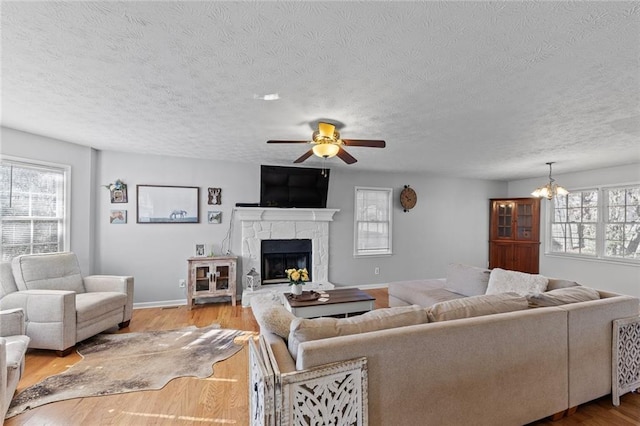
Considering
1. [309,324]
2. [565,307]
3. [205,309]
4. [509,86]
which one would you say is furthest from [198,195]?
[565,307]

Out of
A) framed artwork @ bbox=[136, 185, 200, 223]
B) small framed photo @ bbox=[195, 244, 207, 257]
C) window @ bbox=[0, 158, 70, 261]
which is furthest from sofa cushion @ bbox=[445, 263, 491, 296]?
window @ bbox=[0, 158, 70, 261]

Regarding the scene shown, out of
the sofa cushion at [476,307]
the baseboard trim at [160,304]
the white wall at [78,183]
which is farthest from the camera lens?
the baseboard trim at [160,304]

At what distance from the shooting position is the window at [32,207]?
10.6ft

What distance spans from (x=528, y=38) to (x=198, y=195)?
451 cm

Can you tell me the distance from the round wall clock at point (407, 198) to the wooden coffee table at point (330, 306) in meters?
3.04

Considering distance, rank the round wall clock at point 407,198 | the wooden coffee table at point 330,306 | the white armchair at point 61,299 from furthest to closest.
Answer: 1. the round wall clock at point 407,198
2. the wooden coffee table at point 330,306
3. the white armchair at point 61,299

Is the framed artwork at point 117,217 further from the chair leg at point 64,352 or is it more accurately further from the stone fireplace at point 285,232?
the chair leg at point 64,352

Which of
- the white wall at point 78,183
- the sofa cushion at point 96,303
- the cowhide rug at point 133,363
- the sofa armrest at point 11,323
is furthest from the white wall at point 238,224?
the sofa armrest at point 11,323

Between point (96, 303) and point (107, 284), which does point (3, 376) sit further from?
point (107, 284)

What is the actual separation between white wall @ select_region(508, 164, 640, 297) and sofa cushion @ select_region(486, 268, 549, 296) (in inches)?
138

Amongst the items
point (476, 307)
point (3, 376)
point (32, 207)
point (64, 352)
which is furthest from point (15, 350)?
point (476, 307)

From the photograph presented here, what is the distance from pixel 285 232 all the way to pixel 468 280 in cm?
301

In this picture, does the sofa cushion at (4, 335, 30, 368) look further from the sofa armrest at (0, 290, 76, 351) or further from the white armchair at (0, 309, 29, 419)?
the sofa armrest at (0, 290, 76, 351)

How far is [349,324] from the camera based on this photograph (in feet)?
5.33
